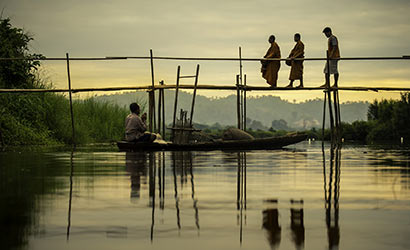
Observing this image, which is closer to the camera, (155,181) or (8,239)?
(8,239)

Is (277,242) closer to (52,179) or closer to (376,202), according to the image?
(376,202)

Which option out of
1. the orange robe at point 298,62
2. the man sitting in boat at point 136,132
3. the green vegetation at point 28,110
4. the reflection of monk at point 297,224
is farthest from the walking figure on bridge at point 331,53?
the reflection of monk at point 297,224

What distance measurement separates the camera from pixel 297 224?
233 inches

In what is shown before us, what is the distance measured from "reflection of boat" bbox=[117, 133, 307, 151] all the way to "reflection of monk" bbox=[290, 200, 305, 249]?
14544 millimetres

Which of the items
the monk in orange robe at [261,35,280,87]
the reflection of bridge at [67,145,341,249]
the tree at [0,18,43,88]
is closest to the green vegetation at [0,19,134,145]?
the tree at [0,18,43,88]

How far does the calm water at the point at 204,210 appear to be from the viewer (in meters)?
5.16

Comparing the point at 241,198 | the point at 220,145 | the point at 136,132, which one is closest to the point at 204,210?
the point at 241,198

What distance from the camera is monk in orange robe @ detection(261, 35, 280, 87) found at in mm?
24594

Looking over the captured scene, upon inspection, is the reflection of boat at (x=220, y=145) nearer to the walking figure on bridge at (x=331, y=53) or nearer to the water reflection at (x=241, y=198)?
the walking figure on bridge at (x=331, y=53)

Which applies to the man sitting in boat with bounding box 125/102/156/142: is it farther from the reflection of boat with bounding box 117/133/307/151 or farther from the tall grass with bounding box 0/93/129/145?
the tall grass with bounding box 0/93/129/145

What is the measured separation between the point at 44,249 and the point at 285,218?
7.17 feet

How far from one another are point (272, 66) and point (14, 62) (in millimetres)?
10721

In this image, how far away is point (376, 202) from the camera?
7578 mm

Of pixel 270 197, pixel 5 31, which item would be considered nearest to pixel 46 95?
pixel 5 31
